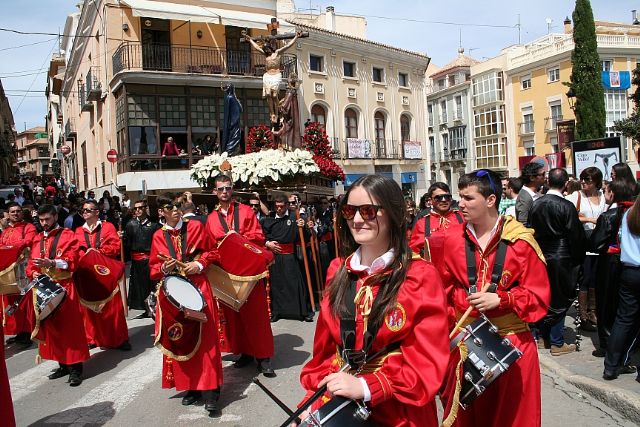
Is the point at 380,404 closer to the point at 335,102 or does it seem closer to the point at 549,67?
the point at 335,102

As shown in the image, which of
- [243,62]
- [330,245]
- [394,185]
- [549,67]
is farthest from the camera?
[549,67]

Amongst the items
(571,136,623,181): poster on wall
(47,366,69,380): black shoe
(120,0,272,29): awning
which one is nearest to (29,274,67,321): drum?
(47,366,69,380): black shoe

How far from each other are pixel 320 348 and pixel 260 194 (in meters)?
7.20

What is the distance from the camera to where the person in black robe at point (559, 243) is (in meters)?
6.01

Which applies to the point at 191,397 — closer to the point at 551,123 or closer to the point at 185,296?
the point at 185,296

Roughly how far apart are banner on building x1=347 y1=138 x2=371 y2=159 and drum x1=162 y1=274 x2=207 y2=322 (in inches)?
1090

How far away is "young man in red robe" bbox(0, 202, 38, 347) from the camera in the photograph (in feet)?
25.4

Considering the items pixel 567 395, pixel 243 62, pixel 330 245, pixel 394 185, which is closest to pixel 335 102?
pixel 243 62

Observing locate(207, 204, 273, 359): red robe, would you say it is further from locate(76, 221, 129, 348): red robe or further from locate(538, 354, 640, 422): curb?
locate(538, 354, 640, 422): curb

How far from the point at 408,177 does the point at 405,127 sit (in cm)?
327

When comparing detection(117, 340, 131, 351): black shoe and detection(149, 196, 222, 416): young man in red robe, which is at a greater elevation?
detection(149, 196, 222, 416): young man in red robe

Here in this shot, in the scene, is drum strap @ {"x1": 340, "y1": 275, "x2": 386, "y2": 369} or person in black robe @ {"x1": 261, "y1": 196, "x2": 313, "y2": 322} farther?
person in black robe @ {"x1": 261, "y1": 196, "x2": 313, "y2": 322}

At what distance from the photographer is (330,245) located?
11.9 metres

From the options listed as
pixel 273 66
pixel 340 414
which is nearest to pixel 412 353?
pixel 340 414
